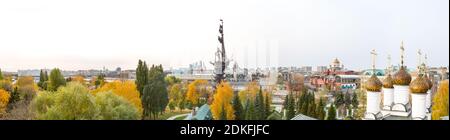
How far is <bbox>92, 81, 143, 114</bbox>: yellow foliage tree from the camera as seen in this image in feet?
20.4

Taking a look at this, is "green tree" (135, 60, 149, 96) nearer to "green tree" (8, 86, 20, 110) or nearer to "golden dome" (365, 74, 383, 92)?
"green tree" (8, 86, 20, 110)

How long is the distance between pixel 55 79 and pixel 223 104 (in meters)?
3.70

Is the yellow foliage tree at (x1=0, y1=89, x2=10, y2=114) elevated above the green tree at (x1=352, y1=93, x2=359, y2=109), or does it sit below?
above

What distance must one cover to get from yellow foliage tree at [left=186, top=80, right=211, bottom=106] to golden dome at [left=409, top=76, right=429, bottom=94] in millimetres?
4624

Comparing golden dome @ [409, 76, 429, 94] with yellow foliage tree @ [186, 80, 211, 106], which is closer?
golden dome @ [409, 76, 429, 94]

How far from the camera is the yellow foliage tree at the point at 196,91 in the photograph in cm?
826

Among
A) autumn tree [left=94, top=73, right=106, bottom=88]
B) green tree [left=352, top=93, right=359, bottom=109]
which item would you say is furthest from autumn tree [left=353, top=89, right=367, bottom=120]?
autumn tree [left=94, top=73, right=106, bottom=88]

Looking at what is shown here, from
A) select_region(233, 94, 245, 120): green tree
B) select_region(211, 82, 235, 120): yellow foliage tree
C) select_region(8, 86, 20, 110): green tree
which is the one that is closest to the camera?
select_region(211, 82, 235, 120): yellow foliage tree

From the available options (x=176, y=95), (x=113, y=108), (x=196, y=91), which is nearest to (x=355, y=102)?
(x=196, y=91)

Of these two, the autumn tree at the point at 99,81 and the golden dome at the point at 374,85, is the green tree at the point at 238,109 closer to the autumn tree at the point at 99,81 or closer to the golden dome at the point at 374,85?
the golden dome at the point at 374,85

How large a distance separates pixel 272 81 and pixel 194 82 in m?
1.90
